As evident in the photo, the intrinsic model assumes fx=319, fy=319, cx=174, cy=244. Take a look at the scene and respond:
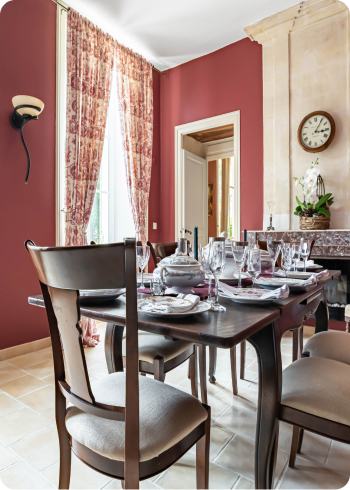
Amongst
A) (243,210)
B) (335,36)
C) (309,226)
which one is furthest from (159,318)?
(335,36)

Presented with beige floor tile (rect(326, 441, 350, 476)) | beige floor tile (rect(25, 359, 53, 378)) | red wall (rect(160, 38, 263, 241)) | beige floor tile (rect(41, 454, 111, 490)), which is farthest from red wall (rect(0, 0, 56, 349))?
beige floor tile (rect(326, 441, 350, 476))

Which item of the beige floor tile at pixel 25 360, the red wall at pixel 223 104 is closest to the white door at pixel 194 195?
the red wall at pixel 223 104

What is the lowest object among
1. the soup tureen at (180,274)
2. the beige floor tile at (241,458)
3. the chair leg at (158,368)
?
the beige floor tile at (241,458)

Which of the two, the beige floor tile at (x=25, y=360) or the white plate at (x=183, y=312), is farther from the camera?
the beige floor tile at (x=25, y=360)

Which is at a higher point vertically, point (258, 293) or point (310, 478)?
point (258, 293)

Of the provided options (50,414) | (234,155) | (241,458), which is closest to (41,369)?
(50,414)

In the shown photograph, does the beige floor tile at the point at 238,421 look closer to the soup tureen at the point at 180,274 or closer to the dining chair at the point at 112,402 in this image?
the dining chair at the point at 112,402

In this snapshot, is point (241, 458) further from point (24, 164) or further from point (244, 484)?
point (24, 164)

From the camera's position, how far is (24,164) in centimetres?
280

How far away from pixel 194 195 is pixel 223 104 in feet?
4.28

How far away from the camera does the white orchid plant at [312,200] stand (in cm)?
320

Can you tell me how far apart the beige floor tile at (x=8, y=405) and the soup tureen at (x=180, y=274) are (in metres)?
1.29

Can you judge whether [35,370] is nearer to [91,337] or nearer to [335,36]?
[91,337]

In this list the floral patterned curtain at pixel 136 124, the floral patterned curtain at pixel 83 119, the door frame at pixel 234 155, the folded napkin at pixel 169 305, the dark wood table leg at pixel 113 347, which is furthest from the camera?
the door frame at pixel 234 155
